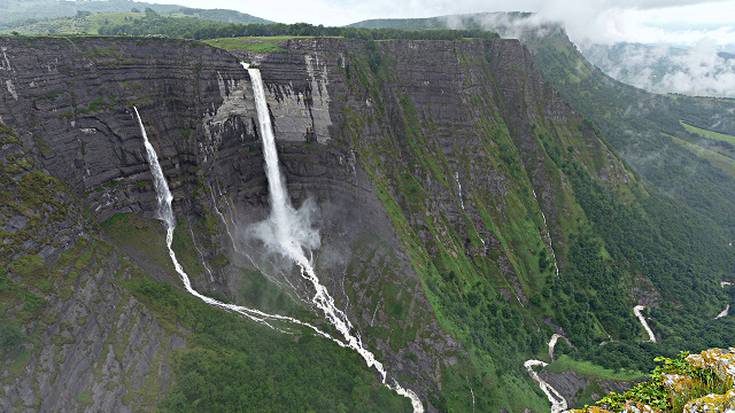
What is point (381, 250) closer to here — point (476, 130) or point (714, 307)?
point (476, 130)

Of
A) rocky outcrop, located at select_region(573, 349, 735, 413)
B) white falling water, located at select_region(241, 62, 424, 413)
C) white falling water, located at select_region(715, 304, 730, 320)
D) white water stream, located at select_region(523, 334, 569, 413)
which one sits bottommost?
white falling water, located at select_region(715, 304, 730, 320)

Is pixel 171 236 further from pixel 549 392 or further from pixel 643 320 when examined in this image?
pixel 643 320

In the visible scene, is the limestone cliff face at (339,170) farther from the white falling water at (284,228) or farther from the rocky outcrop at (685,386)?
the rocky outcrop at (685,386)

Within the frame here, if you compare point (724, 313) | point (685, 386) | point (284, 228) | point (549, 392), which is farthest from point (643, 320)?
point (685, 386)

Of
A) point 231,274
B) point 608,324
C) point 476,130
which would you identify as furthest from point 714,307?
point 231,274

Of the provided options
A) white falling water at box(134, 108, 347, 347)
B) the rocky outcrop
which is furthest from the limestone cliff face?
the rocky outcrop

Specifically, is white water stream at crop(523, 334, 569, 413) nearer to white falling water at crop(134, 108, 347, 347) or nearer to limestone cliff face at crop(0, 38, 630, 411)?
limestone cliff face at crop(0, 38, 630, 411)

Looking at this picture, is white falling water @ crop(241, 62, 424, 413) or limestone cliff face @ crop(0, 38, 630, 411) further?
white falling water @ crop(241, 62, 424, 413)
